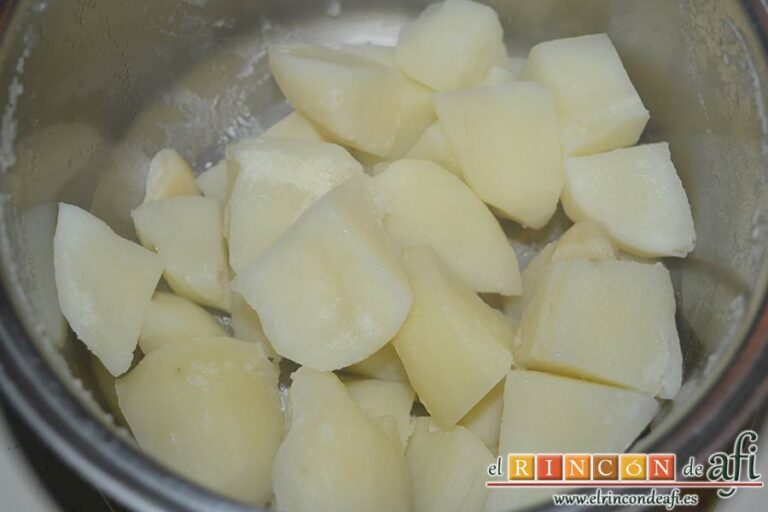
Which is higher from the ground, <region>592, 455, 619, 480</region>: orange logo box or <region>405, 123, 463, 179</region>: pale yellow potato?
<region>405, 123, 463, 179</region>: pale yellow potato

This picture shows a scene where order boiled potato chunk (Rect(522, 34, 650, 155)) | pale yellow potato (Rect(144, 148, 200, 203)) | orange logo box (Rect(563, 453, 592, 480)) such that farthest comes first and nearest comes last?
pale yellow potato (Rect(144, 148, 200, 203)), boiled potato chunk (Rect(522, 34, 650, 155)), orange logo box (Rect(563, 453, 592, 480))

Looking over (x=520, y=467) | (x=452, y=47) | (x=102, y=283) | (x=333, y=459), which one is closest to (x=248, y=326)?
(x=102, y=283)

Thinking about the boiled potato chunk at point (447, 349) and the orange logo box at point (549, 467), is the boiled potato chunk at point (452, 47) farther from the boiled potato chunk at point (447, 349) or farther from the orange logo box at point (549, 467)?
the orange logo box at point (549, 467)

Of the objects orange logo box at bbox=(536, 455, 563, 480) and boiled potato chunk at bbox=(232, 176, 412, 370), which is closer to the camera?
orange logo box at bbox=(536, 455, 563, 480)

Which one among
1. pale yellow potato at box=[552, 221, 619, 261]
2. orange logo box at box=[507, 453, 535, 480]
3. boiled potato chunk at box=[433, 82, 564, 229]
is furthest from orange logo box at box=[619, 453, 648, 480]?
boiled potato chunk at box=[433, 82, 564, 229]

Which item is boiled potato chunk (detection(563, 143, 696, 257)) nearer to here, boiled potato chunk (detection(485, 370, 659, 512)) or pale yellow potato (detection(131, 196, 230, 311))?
boiled potato chunk (detection(485, 370, 659, 512))

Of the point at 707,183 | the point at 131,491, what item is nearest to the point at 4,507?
the point at 131,491

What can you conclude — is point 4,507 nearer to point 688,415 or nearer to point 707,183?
point 688,415

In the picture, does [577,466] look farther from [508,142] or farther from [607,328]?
[508,142]
